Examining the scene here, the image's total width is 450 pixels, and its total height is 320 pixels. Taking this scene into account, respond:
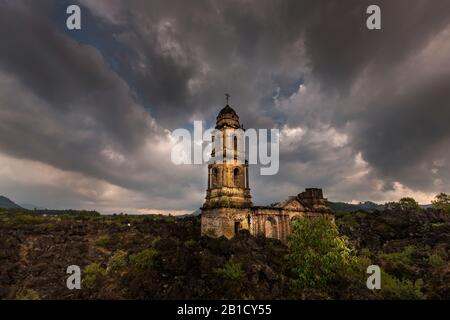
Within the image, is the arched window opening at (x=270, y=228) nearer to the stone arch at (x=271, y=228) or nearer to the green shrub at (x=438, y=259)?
the stone arch at (x=271, y=228)

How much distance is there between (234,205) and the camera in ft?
99.5

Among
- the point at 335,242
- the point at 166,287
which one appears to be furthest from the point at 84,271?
the point at 335,242

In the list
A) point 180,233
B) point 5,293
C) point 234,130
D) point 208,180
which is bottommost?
point 5,293

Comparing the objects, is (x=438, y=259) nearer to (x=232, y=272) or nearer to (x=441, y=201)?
(x=232, y=272)

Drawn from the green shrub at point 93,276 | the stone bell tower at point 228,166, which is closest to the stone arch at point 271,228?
the stone bell tower at point 228,166

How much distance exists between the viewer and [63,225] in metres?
A: 49.3

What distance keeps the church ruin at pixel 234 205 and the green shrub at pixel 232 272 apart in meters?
6.54
